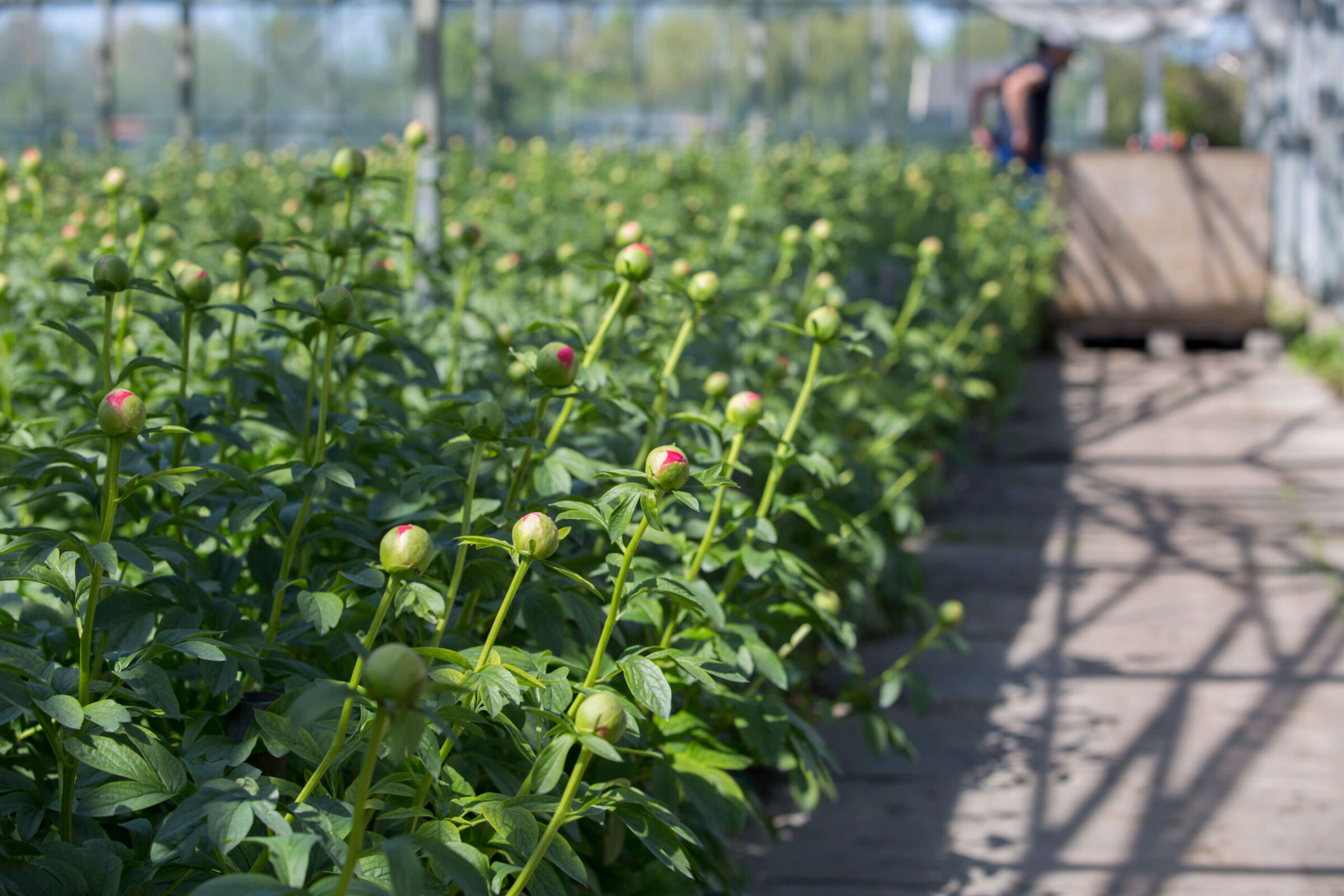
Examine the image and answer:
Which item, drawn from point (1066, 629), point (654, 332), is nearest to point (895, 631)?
point (1066, 629)

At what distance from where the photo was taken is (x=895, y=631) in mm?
3373

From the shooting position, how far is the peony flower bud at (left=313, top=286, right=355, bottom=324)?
4.36ft

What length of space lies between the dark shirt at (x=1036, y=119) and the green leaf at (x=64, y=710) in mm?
8174

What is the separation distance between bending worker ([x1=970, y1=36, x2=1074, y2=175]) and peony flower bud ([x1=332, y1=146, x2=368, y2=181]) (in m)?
7.29

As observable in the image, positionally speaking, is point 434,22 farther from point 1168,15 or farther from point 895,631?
point 1168,15

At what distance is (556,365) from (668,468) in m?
0.27

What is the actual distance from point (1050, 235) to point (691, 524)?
22.1 ft

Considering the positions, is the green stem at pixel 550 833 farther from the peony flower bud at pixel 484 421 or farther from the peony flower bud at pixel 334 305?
the peony flower bud at pixel 334 305

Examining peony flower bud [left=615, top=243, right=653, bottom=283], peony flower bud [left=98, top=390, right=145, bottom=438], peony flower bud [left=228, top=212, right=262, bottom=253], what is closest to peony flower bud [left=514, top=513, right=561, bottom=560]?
peony flower bud [left=98, top=390, right=145, bottom=438]

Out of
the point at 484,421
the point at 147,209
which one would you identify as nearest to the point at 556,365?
the point at 484,421

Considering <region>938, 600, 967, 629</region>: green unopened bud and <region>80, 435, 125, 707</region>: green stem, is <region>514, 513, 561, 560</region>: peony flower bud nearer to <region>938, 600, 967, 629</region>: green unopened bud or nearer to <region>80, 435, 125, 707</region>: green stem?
<region>80, 435, 125, 707</region>: green stem

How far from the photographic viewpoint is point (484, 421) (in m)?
1.18

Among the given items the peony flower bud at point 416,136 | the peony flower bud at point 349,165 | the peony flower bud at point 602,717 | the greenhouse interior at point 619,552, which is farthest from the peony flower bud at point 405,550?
the peony flower bud at point 416,136

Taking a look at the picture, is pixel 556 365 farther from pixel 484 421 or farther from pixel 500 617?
pixel 500 617
